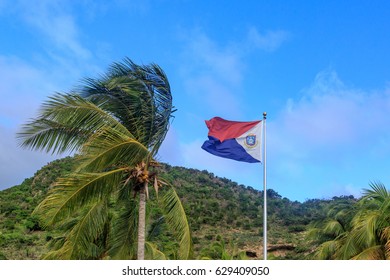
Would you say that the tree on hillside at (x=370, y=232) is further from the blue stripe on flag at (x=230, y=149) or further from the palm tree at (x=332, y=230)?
the blue stripe on flag at (x=230, y=149)

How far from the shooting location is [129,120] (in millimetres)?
14617

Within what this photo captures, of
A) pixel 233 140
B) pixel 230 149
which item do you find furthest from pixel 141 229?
pixel 233 140

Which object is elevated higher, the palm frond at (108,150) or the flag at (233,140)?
the flag at (233,140)

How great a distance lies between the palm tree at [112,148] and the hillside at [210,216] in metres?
21.2

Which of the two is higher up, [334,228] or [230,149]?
[230,149]

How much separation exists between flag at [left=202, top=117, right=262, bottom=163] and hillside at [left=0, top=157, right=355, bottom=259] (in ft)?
69.7

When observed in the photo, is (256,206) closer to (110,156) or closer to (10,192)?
(10,192)

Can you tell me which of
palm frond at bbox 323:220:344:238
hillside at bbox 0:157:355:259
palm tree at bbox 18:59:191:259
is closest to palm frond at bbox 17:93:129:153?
palm tree at bbox 18:59:191:259

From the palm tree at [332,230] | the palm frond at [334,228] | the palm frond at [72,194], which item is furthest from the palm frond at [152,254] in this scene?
the palm frond at [334,228]

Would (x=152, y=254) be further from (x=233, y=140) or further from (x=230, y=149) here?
(x=233, y=140)

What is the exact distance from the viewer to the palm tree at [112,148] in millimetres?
12492

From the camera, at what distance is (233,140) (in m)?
14.4

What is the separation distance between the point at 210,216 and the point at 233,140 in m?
36.6
